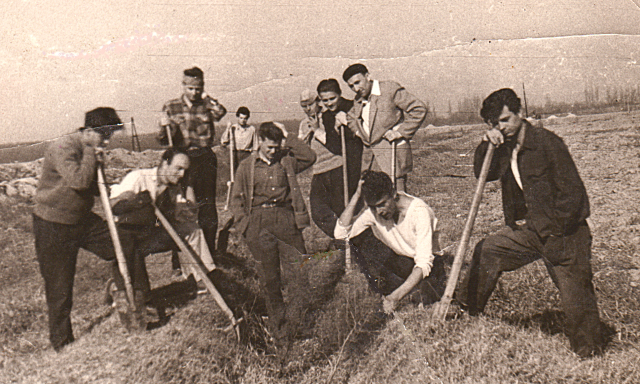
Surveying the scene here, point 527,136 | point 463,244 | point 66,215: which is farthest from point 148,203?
point 527,136

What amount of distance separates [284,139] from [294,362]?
87.5 inches

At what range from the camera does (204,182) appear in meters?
4.90

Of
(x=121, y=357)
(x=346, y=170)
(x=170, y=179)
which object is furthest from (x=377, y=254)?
(x=121, y=357)

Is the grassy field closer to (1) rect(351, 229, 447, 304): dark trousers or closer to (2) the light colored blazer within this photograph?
(1) rect(351, 229, 447, 304): dark trousers

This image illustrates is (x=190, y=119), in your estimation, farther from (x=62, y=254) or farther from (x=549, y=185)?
(x=549, y=185)

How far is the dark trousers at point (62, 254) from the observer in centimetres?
405

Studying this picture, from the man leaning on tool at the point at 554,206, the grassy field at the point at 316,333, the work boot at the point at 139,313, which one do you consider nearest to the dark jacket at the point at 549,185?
the man leaning on tool at the point at 554,206

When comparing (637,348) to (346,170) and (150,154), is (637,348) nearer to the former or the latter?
(346,170)

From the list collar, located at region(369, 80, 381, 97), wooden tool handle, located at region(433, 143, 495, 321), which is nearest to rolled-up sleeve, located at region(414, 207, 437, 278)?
wooden tool handle, located at region(433, 143, 495, 321)

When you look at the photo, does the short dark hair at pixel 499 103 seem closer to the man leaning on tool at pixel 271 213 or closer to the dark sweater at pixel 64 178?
the man leaning on tool at pixel 271 213

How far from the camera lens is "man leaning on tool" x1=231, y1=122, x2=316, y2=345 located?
176 inches

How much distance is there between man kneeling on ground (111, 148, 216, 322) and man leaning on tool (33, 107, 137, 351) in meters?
0.21

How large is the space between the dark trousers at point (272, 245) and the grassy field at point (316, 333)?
0.55 ft

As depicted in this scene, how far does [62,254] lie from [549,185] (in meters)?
4.46
